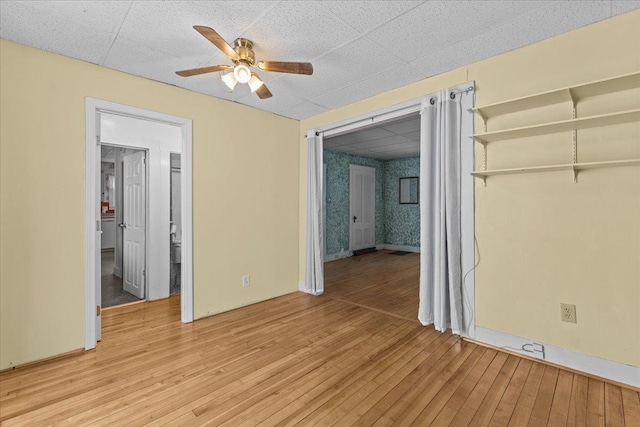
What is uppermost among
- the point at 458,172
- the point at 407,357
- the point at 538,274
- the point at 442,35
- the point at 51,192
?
the point at 442,35

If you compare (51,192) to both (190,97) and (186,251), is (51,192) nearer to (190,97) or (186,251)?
(186,251)

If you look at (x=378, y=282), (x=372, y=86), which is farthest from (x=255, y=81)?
(x=378, y=282)

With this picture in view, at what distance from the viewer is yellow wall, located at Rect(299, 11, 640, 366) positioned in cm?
190

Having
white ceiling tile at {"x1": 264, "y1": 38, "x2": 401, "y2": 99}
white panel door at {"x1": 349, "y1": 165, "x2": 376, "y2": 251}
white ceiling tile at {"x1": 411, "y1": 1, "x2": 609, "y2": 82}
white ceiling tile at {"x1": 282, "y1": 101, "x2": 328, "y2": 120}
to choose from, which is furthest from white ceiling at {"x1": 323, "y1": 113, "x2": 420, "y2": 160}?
white ceiling tile at {"x1": 411, "y1": 1, "x2": 609, "y2": 82}

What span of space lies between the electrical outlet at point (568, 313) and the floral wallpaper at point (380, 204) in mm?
4500

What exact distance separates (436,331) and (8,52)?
416 centimetres

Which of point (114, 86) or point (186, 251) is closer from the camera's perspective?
point (114, 86)

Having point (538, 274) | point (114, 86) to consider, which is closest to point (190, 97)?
point (114, 86)

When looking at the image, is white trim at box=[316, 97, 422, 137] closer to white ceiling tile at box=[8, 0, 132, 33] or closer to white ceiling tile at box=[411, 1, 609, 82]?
white ceiling tile at box=[411, 1, 609, 82]

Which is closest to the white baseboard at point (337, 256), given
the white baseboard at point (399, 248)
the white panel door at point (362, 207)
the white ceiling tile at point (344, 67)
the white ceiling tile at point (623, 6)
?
the white panel door at point (362, 207)

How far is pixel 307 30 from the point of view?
2037 mm

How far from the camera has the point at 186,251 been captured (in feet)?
9.92

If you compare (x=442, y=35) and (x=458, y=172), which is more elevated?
(x=442, y=35)

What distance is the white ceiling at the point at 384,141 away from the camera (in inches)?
181
